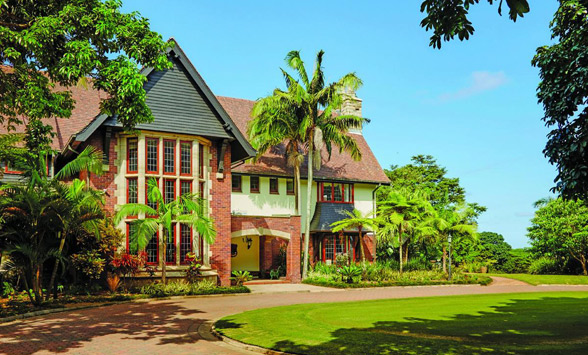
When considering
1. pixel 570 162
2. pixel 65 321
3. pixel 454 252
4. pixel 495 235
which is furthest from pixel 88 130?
pixel 495 235

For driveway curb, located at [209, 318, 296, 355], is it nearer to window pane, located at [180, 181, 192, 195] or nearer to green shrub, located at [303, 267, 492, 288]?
window pane, located at [180, 181, 192, 195]

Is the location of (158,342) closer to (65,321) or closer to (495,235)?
(65,321)

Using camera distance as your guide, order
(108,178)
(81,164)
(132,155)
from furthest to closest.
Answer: (132,155), (108,178), (81,164)

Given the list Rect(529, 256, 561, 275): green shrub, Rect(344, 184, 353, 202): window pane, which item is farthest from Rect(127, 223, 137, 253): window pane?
Rect(529, 256, 561, 275): green shrub

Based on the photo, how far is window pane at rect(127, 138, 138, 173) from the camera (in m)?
22.3

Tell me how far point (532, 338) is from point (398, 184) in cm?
3464

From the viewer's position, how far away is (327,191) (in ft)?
110

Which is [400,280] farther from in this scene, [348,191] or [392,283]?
[348,191]

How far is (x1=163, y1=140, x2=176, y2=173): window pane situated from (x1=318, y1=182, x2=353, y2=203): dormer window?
41.5 feet

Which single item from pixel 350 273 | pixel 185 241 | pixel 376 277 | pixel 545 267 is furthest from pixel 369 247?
pixel 185 241

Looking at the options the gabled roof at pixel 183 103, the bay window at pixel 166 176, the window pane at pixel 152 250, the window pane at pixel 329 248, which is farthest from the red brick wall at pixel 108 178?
the window pane at pixel 329 248

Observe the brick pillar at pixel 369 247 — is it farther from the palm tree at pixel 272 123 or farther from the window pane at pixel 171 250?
the window pane at pixel 171 250

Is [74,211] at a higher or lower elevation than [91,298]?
higher

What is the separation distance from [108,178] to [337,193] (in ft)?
52.6
